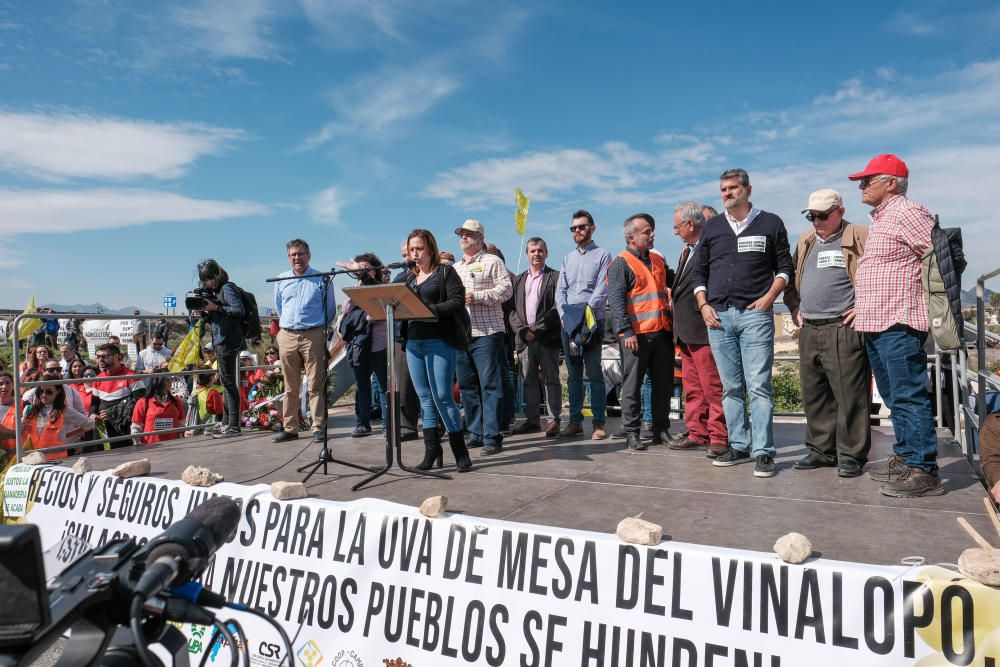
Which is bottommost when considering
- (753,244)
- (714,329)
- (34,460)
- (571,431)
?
(571,431)

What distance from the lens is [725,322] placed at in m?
4.96

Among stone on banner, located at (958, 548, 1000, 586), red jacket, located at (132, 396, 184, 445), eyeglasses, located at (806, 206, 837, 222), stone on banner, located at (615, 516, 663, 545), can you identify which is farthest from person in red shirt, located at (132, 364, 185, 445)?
stone on banner, located at (958, 548, 1000, 586)

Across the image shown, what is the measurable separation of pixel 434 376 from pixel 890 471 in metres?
3.10

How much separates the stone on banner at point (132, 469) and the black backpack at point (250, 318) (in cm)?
329

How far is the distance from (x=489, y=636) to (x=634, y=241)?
414cm

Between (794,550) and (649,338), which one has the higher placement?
(649,338)

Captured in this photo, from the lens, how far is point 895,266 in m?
4.07

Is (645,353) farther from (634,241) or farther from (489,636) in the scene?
(489,636)

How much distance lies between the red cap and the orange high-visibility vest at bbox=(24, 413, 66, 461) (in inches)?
287

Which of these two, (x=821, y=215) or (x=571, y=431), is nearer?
(x=821, y=215)

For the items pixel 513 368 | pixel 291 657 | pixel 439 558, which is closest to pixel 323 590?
pixel 439 558

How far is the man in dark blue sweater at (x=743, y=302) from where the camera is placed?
475 cm

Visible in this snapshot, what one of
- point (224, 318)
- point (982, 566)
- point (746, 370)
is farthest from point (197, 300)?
point (982, 566)

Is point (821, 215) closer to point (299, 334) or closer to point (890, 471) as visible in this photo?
point (890, 471)
